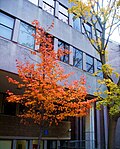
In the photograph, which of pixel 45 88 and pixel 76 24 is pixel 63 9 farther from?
pixel 45 88

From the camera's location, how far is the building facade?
1055 cm

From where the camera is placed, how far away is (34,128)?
49.6ft

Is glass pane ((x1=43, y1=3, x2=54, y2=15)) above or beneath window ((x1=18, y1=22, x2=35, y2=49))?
above

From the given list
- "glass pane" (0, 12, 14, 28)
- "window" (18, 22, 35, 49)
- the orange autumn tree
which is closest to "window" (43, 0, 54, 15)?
"window" (18, 22, 35, 49)

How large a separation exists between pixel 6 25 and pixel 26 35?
4.36ft

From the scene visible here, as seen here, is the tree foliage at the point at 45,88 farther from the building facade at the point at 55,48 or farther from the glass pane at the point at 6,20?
the glass pane at the point at 6,20

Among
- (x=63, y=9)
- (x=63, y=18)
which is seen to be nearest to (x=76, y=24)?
(x=63, y=18)

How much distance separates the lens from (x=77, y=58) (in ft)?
49.0

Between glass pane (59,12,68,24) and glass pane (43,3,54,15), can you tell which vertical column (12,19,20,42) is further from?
glass pane (59,12,68,24)

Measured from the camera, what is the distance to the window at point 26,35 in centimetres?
1116

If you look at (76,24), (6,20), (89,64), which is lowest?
(89,64)

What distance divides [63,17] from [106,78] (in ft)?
19.1

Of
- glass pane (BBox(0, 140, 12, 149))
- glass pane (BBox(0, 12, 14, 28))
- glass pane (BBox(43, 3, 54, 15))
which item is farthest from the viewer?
glass pane (BBox(43, 3, 54, 15))

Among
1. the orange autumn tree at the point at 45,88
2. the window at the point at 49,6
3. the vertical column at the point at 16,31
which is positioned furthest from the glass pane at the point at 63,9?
the orange autumn tree at the point at 45,88
